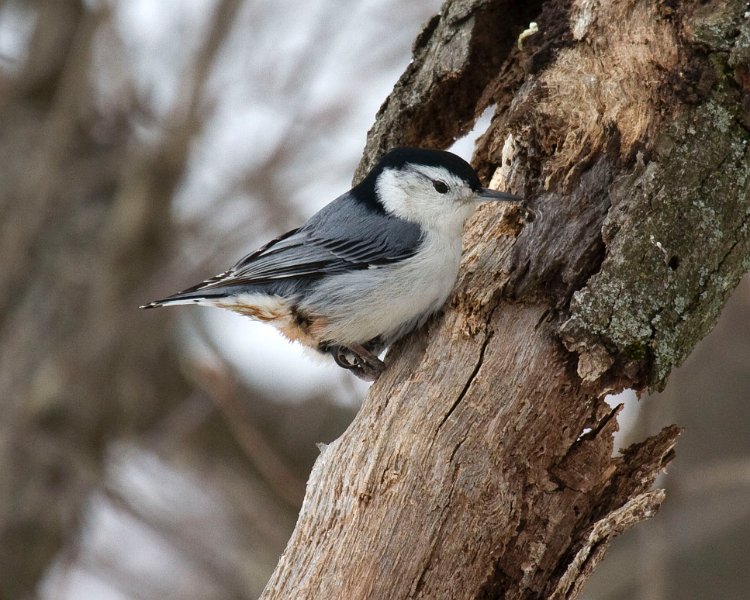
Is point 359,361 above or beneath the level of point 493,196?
beneath

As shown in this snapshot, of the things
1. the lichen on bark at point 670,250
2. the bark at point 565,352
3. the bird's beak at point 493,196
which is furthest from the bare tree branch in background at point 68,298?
the lichen on bark at point 670,250

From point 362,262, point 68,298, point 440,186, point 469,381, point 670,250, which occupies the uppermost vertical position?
point 68,298

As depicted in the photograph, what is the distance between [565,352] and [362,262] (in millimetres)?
808

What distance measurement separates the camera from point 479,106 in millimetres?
2793

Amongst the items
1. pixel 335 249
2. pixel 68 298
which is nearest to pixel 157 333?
pixel 68 298

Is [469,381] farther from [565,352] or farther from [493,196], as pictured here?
[493,196]

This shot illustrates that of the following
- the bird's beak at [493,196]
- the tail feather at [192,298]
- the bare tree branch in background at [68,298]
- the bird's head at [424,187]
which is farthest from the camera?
the bare tree branch in background at [68,298]

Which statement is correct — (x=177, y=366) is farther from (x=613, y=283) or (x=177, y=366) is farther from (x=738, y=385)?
(x=613, y=283)

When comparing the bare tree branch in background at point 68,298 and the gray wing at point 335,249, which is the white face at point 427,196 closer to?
the gray wing at point 335,249

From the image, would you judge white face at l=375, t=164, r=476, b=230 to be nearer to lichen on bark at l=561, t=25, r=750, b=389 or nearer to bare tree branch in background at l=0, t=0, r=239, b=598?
lichen on bark at l=561, t=25, r=750, b=389

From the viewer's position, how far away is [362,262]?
2711 mm

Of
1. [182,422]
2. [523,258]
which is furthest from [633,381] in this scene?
[182,422]

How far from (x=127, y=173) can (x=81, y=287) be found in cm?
61

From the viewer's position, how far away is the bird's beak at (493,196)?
93.1 inches
